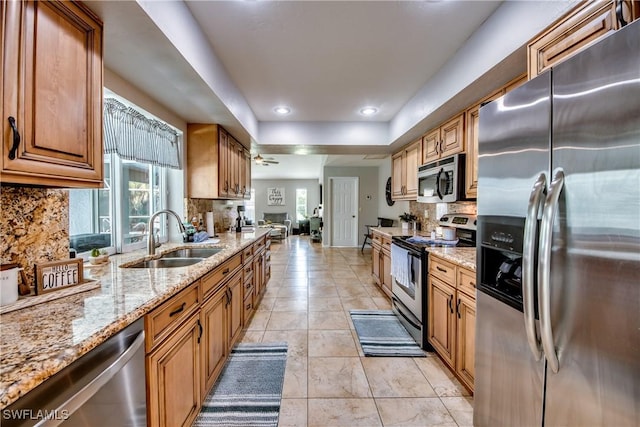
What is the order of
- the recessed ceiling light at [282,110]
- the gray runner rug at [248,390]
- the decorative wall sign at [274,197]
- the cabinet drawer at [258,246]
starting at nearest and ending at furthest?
1. the gray runner rug at [248,390]
2. the cabinet drawer at [258,246]
3. the recessed ceiling light at [282,110]
4. the decorative wall sign at [274,197]

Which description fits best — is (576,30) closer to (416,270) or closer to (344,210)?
(416,270)

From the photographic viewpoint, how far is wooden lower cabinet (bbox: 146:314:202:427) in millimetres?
1070

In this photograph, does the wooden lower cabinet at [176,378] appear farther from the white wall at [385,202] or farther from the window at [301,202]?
the window at [301,202]

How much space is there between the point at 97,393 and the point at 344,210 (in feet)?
23.4

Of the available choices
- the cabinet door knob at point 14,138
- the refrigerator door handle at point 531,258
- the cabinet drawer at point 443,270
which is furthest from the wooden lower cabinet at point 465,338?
the cabinet door knob at point 14,138

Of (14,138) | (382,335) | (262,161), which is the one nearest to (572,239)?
(14,138)

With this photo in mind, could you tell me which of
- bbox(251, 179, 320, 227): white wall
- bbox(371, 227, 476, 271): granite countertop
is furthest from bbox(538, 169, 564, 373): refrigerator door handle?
bbox(251, 179, 320, 227): white wall

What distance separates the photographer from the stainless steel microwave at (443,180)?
241 centimetres

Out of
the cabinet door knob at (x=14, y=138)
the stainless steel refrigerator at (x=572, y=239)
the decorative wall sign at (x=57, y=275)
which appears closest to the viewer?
the stainless steel refrigerator at (x=572, y=239)

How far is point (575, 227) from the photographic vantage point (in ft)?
2.76

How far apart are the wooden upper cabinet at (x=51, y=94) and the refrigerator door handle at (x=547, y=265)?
5.64 ft

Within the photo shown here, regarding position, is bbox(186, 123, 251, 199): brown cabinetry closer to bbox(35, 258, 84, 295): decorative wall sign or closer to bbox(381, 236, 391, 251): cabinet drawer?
bbox(35, 258, 84, 295): decorative wall sign

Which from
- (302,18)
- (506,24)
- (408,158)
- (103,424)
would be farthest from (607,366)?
(408,158)

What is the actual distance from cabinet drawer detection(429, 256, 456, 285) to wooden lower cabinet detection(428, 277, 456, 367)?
0.04 m
